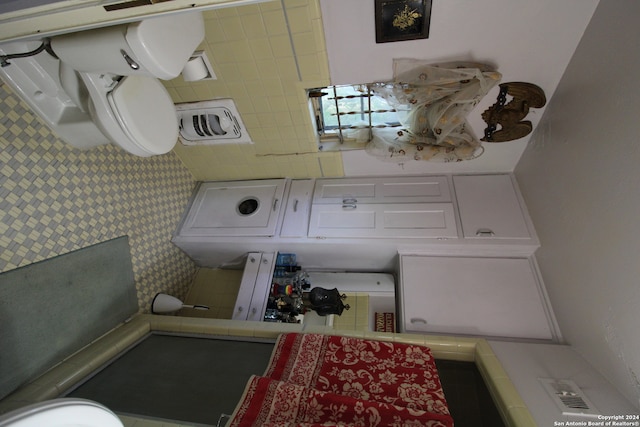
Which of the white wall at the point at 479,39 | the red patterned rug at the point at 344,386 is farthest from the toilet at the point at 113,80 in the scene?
the red patterned rug at the point at 344,386

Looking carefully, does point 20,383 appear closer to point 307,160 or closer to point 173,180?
point 173,180

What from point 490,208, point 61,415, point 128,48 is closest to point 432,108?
point 490,208

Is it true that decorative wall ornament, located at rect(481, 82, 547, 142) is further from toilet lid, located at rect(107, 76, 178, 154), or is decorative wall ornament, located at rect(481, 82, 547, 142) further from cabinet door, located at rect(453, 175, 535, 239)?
toilet lid, located at rect(107, 76, 178, 154)

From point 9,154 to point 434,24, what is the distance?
1.84 meters

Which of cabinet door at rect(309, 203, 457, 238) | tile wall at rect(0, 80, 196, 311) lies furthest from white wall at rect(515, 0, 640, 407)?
tile wall at rect(0, 80, 196, 311)

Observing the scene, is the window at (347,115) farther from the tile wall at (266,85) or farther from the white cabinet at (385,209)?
the white cabinet at (385,209)

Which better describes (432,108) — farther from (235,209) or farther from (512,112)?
(235,209)

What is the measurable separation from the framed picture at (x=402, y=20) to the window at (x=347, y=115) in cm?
33

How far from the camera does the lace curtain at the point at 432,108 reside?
53.5 inches

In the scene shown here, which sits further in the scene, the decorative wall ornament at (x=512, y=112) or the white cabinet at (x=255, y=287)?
the white cabinet at (x=255, y=287)

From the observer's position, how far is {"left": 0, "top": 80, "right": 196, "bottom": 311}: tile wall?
1243mm

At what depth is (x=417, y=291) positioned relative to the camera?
164 centimetres

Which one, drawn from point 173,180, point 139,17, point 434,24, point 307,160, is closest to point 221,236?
point 173,180

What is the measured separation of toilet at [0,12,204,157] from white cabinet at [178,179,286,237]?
0.72 metres
